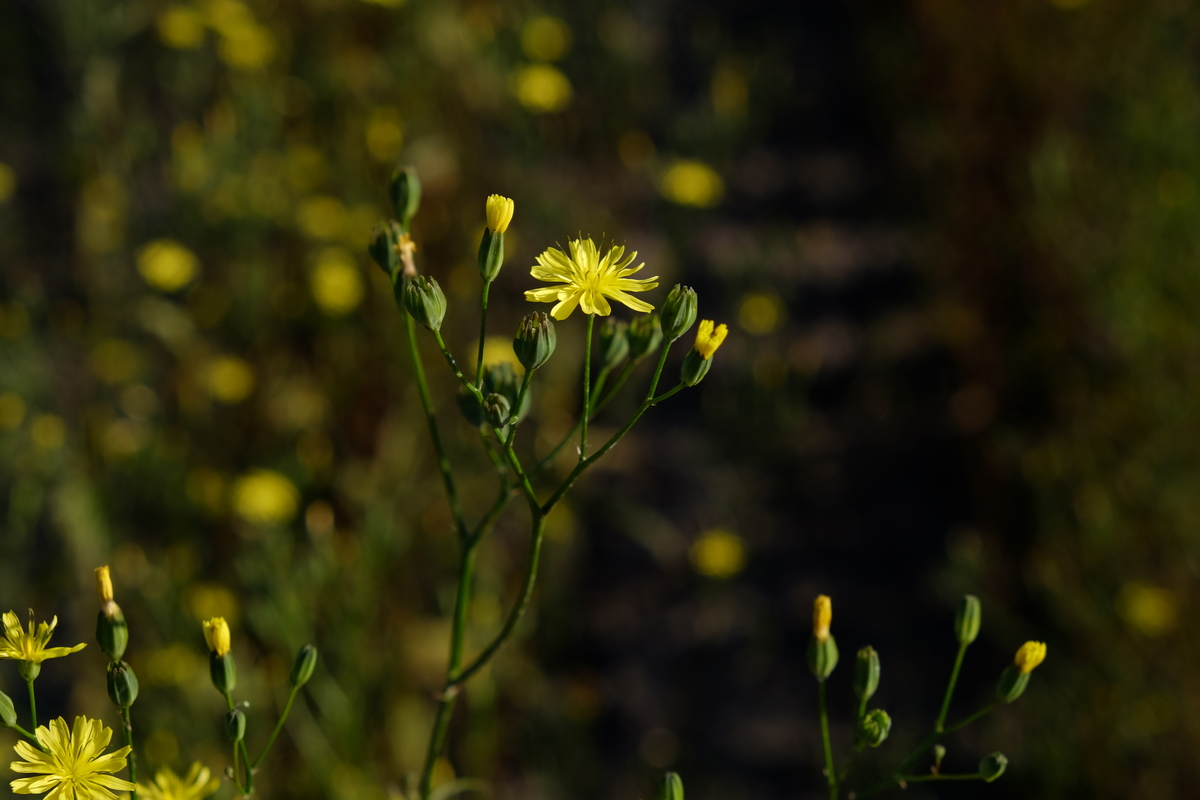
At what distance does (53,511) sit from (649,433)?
1.92 meters

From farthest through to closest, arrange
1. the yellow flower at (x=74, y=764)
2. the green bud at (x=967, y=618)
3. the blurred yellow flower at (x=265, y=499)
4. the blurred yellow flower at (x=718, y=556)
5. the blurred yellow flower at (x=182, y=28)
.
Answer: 1. the blurred yellow flower at (x=182, y=28)
2. the blurred yellow flower at (x=718, y=556)
3. the blurred yellow flower at (x=265, y=499)
4. the green bud at (x=967, y=618)
5. the yellow flower at (x=74, y=764)

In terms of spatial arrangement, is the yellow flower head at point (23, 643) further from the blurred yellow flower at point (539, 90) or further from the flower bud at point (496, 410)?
the blurred yellow flower at point (539, 90)

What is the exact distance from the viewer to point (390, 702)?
229 centimetres

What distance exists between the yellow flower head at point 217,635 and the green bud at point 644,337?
55 centimetres

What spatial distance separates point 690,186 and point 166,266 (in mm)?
1870

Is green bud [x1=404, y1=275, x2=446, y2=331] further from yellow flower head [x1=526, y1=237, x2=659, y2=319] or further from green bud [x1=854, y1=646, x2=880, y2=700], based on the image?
green bud [x1=854, y1=646, x2=880, y2=700]

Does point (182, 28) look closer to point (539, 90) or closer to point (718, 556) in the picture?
point (539, 90)

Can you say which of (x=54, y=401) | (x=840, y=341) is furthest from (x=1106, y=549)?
(x=54, y=401)

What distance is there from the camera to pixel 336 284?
288 centimetres

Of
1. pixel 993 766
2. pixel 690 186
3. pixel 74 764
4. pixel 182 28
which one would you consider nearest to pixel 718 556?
pixel 690 186

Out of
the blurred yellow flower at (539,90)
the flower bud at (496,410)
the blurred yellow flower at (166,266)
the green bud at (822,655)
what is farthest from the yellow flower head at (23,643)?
the blurred yellow flower at (539,90)

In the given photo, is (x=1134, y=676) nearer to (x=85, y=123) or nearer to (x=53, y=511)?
(x=53, y=511)

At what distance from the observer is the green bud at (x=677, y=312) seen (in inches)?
Answer: 38.6

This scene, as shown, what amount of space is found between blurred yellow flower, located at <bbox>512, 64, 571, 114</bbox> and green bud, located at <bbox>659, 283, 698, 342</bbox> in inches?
101
